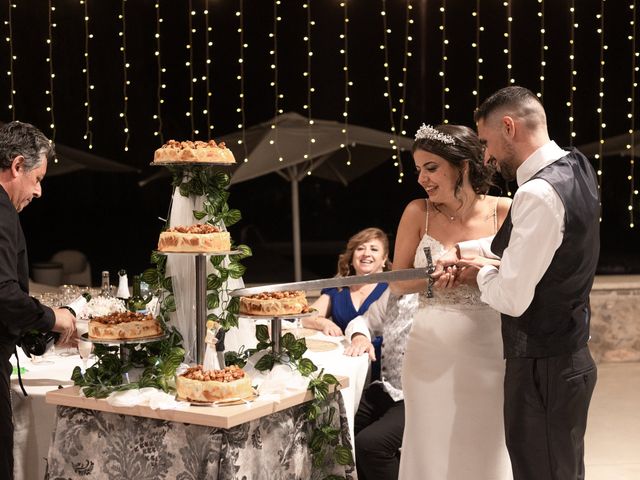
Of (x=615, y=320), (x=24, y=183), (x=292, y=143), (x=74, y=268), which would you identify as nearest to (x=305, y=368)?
(x=24, y=183)

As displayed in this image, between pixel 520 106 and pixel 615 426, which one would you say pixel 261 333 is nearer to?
pixel 520 106

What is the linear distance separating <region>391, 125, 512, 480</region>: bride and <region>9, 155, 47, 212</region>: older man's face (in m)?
1.31

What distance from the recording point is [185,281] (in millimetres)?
3021

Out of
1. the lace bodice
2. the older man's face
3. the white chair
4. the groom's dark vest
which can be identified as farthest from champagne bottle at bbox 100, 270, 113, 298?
the white chair

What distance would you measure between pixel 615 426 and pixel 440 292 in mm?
2881

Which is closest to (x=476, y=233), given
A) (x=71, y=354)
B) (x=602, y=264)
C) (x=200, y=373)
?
(x=200, y=373)

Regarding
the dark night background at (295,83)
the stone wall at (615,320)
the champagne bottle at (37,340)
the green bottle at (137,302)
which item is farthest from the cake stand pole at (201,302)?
the dark night background at (295,83)

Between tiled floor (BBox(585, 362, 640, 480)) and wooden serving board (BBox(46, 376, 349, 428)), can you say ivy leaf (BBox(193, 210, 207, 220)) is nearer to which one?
wooden serving board (BBox(46, 376, 349, 428))

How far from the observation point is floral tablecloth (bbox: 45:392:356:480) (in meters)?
2.66

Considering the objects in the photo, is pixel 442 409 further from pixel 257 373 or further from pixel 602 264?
pixel 602 264

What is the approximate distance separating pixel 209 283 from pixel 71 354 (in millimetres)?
1200

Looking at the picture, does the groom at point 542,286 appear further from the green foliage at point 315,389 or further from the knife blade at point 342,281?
the green foliage at point 315,389

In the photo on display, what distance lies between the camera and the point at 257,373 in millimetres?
2980

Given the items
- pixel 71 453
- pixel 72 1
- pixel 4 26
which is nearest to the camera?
pixel 71 453
